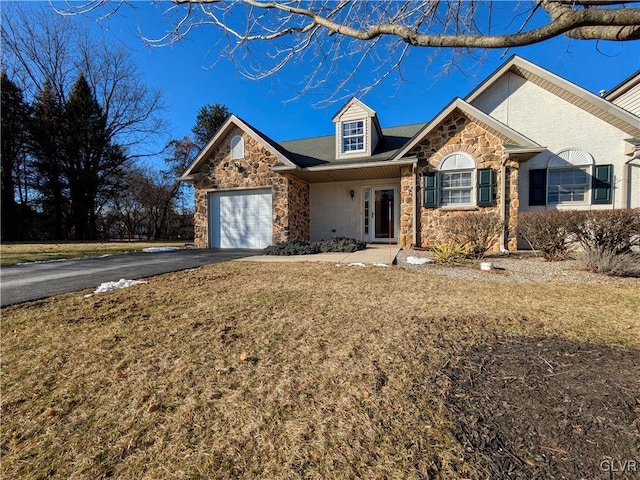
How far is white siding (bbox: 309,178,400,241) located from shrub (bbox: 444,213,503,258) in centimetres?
486

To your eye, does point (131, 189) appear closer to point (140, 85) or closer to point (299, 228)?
point (140, 85)

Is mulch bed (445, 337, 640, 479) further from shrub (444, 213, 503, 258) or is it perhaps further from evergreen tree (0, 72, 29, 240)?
evergreen tree (0, 72, 29, 240)

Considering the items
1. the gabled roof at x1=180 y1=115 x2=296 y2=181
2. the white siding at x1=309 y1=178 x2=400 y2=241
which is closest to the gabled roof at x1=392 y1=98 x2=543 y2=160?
the white siding at x1=309 y1=178 x2=400 y2=241

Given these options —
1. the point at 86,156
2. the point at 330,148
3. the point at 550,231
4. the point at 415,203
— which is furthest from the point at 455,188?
the point at 86,156

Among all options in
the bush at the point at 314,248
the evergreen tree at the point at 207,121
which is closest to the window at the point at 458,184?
the bush at the point at 314,248

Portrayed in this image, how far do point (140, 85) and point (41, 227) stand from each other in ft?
42.5

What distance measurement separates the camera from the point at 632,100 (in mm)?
10000

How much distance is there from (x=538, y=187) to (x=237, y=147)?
11.2 metres

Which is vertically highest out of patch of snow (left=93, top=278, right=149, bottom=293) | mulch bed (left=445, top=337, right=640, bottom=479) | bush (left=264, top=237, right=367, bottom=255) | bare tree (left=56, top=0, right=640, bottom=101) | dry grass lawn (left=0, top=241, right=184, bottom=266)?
bare tree (left=56, top=0, right=640, bottom=101)

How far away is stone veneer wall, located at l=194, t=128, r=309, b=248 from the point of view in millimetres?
10653

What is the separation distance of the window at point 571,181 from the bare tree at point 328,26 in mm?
6669

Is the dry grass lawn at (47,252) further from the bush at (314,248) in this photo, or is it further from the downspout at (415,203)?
the downspout at (415,203)

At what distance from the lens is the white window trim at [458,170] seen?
902 centimetres

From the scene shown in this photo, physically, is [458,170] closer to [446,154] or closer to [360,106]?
[446,154]
